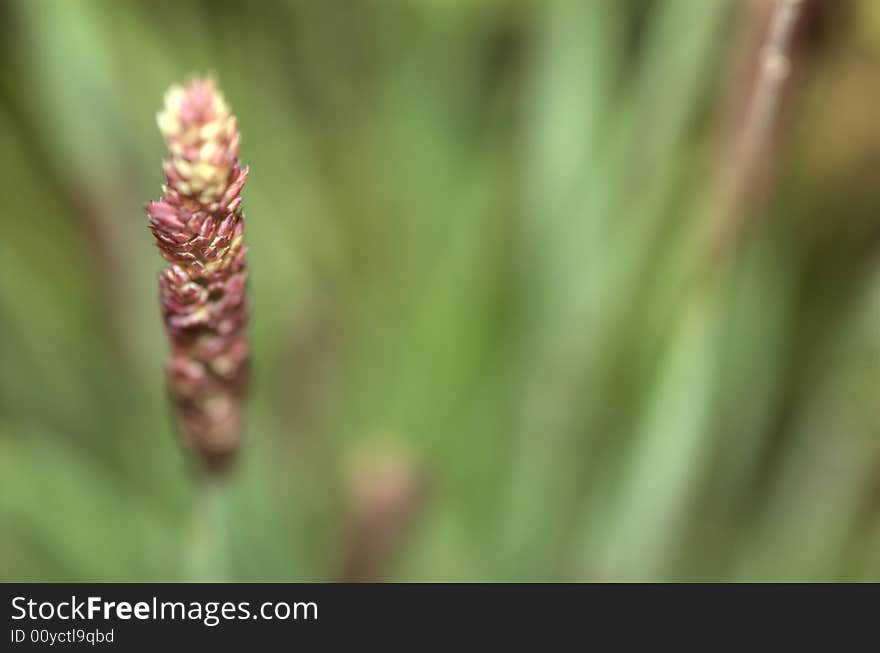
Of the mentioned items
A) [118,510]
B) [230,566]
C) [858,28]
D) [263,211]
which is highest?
[263,211]

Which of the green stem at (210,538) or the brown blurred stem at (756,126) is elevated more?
the brown blurred stem at (756,126)

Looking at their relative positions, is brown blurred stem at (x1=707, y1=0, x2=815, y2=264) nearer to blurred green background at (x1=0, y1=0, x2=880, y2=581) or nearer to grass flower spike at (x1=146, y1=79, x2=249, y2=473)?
blurred green background at (x1=0, y1=0, x2=880, y2=581)

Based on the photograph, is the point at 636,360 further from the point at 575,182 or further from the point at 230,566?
the point at 230,566

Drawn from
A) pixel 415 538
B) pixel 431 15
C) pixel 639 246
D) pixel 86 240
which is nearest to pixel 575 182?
pixel 639 246

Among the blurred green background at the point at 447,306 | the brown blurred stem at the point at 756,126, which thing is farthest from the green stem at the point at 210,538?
the brown blurred stem at the point at 756,126

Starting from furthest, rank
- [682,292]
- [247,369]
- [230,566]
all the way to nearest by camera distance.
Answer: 1. [682,292]
2. [230,566]
3. [247,369]

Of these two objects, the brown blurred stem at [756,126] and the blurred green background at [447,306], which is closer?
the brown blurred stem at [756,126]

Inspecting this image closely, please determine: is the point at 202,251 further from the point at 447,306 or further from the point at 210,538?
the point at 447,306

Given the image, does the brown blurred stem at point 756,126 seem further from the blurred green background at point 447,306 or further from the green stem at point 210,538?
the green stem at point 210,538
